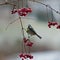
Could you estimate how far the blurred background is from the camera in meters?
1.65

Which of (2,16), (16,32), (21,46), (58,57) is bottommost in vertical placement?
(58,57)

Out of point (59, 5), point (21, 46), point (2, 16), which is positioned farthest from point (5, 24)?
point (59, 5)

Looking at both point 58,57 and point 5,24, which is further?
point 58,57

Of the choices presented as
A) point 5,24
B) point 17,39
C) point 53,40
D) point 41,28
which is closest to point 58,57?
point 53,40

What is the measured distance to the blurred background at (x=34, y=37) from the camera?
1.65 meters

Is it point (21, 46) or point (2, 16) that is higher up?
point (2, 16)

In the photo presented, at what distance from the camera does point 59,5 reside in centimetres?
173

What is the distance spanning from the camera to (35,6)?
1.70 meters

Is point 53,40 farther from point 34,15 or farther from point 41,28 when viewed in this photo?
point 34,15

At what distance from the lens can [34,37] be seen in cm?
169

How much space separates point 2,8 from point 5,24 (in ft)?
0.47

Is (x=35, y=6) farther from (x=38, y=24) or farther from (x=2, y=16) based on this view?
(x=2, y=16)

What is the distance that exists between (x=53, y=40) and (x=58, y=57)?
168 mm

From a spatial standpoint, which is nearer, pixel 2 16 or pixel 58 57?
pixel 2 16
